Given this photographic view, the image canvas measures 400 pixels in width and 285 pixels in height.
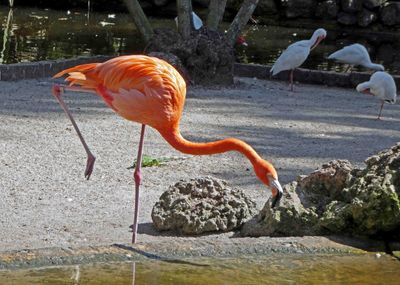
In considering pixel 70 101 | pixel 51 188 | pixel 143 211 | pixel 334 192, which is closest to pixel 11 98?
pixel 70 101

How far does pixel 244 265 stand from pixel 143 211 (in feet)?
3.91

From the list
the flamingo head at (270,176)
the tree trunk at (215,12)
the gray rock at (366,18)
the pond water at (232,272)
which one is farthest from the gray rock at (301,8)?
the flamingo head at (270,176)

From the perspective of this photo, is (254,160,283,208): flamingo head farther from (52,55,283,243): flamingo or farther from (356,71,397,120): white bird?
(356,71,397,120): white bird

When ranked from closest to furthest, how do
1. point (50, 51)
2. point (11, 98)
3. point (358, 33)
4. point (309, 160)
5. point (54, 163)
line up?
point (54, 163) < point (309, 160) < point (11, 98) < point (50, 51) < point (358, 33)

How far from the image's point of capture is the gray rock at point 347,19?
20.6 meters

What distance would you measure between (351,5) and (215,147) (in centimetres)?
1666

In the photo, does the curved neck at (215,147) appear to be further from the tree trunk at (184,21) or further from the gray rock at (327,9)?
the gray rock at (327,9)

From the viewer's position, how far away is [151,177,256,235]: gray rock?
4.91 metres

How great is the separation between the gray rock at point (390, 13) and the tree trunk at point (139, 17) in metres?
10.6

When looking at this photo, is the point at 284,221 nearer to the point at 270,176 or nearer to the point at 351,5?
the point at 270,176

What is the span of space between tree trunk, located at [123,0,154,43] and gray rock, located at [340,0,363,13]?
1027 centimetres

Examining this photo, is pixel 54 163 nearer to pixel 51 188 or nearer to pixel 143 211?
pixel 51 188

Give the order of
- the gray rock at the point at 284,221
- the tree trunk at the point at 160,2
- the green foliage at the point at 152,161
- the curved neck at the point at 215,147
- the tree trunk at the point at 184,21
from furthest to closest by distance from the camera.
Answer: the tree trunk at the point at 160,2
the tree trunk at the point at 184,21
the green foliage at the point at 152,161
the gray rock at the point at 284,221
the curved neck at the point at 215,147

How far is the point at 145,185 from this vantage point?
6.03 metres
